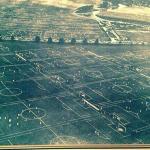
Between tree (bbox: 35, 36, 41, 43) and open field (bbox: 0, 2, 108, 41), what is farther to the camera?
tree (bbox: 35, 36, 41, 43)

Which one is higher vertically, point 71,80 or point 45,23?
point 45,23

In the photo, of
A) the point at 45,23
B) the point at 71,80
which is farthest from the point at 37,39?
the point at 71,80

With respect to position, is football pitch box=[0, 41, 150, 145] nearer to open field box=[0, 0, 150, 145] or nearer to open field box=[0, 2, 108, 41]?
open field box=[0, 0, 150, 145]

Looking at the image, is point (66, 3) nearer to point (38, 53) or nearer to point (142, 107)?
point (38, 53)

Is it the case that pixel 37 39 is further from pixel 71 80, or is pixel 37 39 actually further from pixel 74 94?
pixel 74 94

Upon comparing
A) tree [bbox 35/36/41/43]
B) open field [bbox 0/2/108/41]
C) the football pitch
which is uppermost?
open field [bbox 0/2/108/41]

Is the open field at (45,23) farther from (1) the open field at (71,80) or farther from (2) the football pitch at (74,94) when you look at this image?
(2) the football pitch at (74,94)

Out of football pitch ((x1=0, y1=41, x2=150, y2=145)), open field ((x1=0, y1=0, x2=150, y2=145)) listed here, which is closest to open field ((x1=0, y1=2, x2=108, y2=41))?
open field ((x1=0, y1=0, x2=150, y2=145))

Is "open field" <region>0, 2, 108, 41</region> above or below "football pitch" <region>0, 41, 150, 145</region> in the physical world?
above

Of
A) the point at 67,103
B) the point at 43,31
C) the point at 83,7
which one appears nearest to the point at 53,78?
the point at 67,103

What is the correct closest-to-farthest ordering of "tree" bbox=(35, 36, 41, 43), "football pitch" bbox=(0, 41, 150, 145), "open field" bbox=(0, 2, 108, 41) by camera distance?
"football pitch" bbox=(0, 41, 150, 145), "open field" bbox=(0, 2, 108, 41), "tree" bbox=(35, 36, 41, 43)

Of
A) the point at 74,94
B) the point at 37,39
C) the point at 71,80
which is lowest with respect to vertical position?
the point at 74,94
